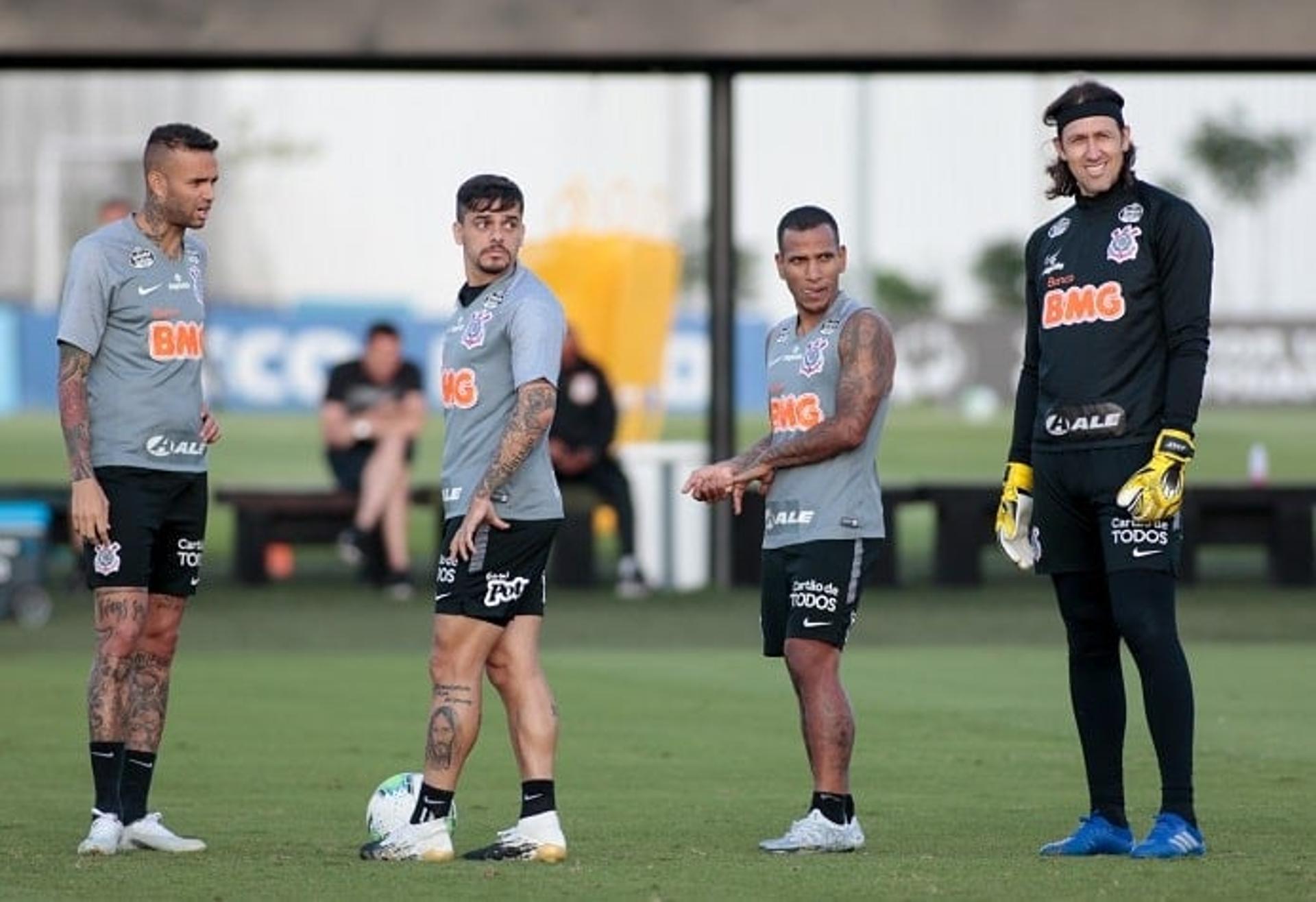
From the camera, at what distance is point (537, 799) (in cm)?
817

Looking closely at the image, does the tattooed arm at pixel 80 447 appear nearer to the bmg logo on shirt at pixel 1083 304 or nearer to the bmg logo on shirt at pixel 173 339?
the bmg logo on shirt at pixel 173 339

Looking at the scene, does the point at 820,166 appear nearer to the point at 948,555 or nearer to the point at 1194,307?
the point at 948,555

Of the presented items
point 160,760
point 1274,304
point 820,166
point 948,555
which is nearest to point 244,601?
point 948,555

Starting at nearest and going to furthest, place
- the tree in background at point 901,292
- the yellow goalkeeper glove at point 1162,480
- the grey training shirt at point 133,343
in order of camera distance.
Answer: the yellow goalkeeper glove at point 1162,480 → the grey training shirt at point 133,343 → the tree in background at point 901,292

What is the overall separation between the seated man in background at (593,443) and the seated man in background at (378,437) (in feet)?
3.86

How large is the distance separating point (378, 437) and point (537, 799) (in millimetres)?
12163

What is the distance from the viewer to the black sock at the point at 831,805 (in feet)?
27.7

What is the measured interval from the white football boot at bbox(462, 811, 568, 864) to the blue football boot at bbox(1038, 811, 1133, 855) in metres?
1.42

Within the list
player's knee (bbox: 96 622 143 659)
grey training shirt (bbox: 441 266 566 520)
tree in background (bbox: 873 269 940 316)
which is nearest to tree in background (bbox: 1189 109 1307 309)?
tree in background (bbox: 873 269 940 316)

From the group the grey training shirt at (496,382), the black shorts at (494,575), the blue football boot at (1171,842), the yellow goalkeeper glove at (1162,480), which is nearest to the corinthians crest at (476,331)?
the grey training shirt at (496,382)

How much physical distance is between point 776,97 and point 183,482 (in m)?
37.0

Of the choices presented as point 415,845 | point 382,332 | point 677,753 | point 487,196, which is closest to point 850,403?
point 487,196

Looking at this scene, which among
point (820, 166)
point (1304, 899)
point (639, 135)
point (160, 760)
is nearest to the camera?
point (1304, 899)

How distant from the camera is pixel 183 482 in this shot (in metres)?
8.65
